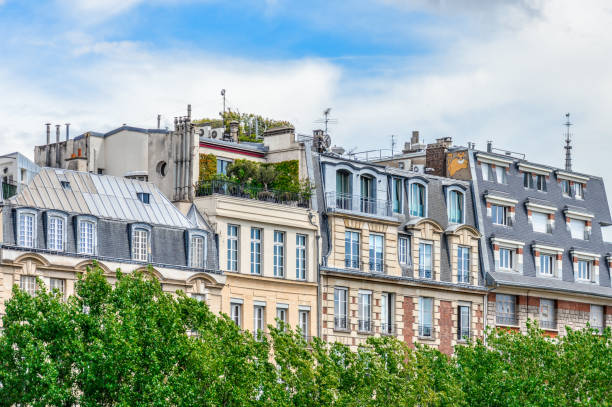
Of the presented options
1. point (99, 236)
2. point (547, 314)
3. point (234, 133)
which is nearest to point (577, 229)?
point (547, 314)

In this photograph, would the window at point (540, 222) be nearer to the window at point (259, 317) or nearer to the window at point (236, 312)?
the window at point (259, 317)

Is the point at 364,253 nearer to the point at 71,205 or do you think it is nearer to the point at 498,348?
the point at 498,348

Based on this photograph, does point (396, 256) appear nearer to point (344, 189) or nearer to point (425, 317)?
point (425, 317)

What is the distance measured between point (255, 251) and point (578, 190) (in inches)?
1041

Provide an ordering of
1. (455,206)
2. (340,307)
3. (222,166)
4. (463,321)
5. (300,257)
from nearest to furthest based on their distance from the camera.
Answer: (222,166)
(300,257)
(340,307)
(463,321)
(455,206)

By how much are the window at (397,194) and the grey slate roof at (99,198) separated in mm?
13432

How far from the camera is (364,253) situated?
71625 millimetres

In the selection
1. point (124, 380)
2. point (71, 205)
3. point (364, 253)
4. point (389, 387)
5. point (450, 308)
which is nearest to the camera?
point (124, 380)

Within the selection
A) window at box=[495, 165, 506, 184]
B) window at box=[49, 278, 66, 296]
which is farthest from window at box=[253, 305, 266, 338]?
window at box=[495, 165, 506, 184]

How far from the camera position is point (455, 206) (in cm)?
7800

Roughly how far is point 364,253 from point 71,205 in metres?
16.1

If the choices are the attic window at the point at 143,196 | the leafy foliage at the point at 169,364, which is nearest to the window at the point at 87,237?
the leafy foliage at the point at 169,364

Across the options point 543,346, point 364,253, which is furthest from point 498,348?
point 364,253

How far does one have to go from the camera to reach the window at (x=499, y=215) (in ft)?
263
